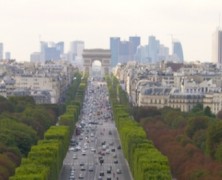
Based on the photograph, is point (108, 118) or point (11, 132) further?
point (108, 118)

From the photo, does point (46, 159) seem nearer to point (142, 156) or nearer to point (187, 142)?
A: point (142, 156)

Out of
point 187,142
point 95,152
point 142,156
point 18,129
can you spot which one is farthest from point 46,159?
point 95,152

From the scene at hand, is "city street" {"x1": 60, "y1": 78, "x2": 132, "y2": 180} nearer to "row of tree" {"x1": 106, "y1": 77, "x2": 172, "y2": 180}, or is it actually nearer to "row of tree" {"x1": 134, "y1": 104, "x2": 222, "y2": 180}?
"row of tree" {"x1": 106, "y1": 77, "x2": 172, "y2": 180}

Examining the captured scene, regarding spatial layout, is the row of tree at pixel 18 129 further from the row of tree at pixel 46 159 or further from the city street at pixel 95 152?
the city street at pixel 95 152

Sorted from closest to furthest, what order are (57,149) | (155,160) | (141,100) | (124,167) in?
(155,160) < (57,149) < (124,167) < (141,100)

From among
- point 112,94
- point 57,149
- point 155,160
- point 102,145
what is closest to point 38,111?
point 102,145

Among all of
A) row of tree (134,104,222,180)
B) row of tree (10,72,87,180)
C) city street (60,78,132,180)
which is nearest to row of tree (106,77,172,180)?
row of tree (134,104,222,180)

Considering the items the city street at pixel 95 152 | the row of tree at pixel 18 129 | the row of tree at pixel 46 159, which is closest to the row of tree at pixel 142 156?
the city street at pixel 95 152

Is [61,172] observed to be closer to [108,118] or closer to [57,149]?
[57,149]
